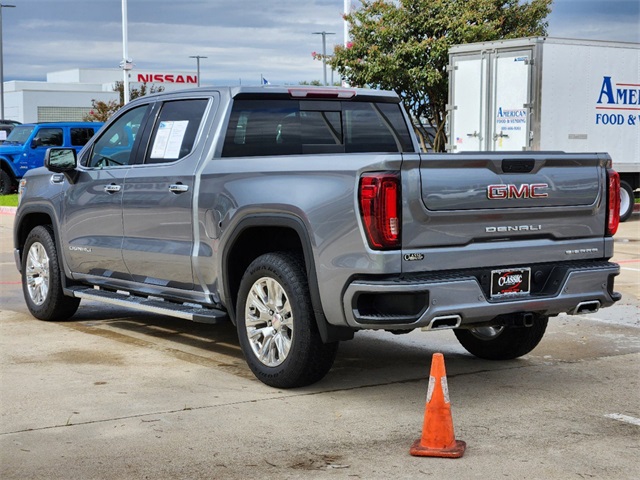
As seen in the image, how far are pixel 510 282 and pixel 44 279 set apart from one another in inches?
182

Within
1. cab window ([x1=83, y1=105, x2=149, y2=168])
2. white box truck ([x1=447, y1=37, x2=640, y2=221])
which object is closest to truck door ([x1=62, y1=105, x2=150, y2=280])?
cab window ([x1=83, y1=105, x2=149, y2=168])

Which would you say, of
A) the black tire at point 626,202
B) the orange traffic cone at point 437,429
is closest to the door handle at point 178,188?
the orange traffic cone at point 437,429

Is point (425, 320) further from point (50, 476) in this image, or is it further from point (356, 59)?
point (356, 59)

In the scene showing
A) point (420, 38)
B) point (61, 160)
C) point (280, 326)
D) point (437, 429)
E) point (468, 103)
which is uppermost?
point (420, 38)

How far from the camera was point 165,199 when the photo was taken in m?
7.67

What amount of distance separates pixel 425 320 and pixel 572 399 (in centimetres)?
122

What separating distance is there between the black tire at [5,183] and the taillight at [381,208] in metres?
24.9

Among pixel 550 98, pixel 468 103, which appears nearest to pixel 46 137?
pixel 468 103

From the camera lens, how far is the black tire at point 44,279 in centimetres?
919

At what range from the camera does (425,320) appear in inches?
235

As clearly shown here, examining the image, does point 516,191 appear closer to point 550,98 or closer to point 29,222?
point 29,222

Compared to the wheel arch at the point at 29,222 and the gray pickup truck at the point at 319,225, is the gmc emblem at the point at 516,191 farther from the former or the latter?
the wheel arch at the point at 29,222

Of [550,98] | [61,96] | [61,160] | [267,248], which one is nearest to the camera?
[267,248]

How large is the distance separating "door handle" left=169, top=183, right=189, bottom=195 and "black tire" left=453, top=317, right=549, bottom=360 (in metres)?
2.18
